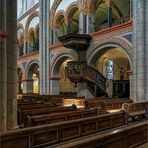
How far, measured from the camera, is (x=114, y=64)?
2653 centimetres

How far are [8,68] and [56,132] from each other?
1.87m

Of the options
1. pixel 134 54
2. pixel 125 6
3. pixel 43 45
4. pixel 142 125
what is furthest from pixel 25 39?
pixel 142 125

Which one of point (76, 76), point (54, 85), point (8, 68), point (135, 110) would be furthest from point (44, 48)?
point (8, 68)

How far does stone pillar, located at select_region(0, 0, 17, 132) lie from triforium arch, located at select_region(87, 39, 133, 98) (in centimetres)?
955

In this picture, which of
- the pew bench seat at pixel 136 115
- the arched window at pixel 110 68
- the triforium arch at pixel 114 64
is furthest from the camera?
the arched window at pixel 110 68

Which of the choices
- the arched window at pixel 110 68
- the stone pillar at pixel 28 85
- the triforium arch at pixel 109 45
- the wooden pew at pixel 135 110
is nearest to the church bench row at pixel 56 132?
the wooden pew at pixel 135 110

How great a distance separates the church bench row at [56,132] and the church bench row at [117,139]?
93 cm

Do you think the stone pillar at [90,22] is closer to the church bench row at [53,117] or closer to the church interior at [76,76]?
the church interior at [76,76]

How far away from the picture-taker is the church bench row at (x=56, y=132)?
4.63 m

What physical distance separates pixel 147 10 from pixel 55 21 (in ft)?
33.4

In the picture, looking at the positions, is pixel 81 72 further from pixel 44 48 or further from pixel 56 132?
pixel 56 132

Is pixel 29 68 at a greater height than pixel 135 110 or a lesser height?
greater

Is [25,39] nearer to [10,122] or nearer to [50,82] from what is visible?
[50,82]

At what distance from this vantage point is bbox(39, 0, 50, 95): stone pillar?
23.0 m
